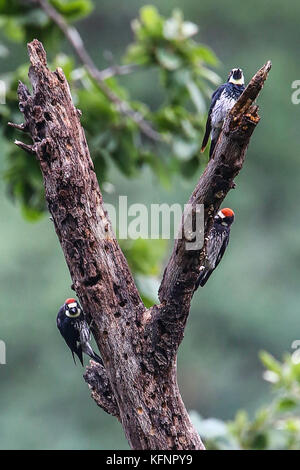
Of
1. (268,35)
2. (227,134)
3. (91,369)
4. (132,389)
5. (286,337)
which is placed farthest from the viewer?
(268,35)

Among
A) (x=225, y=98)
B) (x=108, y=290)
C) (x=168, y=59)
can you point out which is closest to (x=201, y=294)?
(x=168, y=59)

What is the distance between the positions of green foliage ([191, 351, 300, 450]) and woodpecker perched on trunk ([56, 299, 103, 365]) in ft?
3.85

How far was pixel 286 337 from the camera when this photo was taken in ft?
38.7

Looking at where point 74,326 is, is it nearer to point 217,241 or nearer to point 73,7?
point 217,241

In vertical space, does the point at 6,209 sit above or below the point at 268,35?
below

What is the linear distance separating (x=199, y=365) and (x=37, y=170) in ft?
28.9

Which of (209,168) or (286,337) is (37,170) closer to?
(209,168)

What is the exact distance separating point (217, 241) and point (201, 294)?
32.7ft

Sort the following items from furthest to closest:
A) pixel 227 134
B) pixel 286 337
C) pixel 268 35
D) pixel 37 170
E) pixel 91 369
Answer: pixel 268 35 → pixel 286 337 → pixel 37 170 → pixel 91 369 → pixel 227 134

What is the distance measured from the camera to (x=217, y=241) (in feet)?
8.47

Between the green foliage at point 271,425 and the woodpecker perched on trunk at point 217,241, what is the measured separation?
1205mm

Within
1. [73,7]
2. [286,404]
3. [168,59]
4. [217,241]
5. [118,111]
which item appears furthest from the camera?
[118,111]
